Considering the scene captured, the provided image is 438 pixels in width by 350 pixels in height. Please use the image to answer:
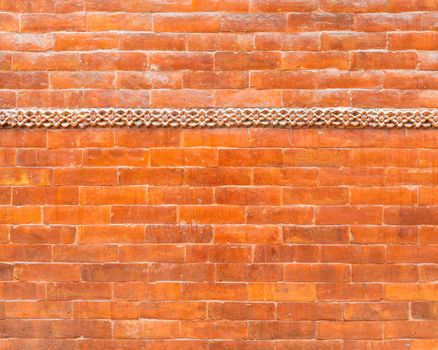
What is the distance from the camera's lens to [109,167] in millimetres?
2523

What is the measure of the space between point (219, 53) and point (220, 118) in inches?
13.6

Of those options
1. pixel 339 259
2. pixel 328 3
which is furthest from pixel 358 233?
pixel 328 3

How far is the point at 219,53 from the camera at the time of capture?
252 cm

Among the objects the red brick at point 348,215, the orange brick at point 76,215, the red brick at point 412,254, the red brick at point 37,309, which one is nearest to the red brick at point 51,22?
the orange brick at point 76,215

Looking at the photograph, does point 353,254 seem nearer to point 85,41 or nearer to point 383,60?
point 383,60

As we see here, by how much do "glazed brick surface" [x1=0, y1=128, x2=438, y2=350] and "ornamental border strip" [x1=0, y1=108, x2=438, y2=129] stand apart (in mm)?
46

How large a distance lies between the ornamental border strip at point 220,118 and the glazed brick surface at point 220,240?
5 cm

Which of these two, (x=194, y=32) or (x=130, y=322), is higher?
(x=194, y=32)

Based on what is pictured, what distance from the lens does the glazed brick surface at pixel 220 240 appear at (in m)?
2.50

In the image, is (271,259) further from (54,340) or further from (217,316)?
(54,340)

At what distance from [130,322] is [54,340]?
1.36 ft

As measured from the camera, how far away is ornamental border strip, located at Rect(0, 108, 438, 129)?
2.50 m

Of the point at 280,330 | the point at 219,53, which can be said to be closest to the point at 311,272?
the point at 280,330

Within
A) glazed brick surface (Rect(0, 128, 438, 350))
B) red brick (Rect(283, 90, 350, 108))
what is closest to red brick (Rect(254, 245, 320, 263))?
glazed brick surface (Rect(0, 128, 438, 350))
